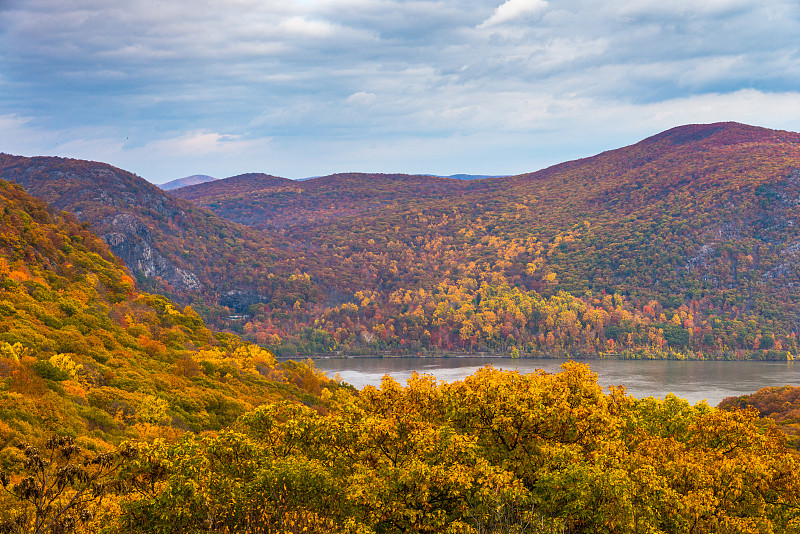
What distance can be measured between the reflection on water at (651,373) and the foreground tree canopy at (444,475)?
67096 millimetres

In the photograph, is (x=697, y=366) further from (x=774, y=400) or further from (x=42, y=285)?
(x=42, y=285)

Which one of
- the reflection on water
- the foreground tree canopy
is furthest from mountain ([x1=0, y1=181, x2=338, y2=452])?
the reflection on water

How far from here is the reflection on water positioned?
113688 millimetres

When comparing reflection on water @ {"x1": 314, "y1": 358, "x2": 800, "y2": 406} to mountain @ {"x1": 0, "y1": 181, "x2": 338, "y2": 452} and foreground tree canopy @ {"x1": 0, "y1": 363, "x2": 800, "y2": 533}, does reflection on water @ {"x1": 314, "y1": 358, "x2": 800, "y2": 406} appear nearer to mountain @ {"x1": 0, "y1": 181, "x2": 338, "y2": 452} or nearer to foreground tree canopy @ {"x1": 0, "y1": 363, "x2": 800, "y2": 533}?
mountain @ {"x1": 0, "y1": 181, "x2": 338, "y2": 452}

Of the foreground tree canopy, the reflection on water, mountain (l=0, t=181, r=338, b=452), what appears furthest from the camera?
the reflection on water

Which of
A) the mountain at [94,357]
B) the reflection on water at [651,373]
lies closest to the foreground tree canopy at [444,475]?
the mountain at [94,357]

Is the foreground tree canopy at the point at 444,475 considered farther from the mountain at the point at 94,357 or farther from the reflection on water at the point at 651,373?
the reflection on water at the point at 651,373

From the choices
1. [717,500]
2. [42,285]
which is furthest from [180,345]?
[717,500]

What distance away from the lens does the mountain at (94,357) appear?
3797 centimetres

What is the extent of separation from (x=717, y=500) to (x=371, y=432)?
34.2 ft

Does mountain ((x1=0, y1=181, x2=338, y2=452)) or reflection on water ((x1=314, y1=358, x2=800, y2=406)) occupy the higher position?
mountain ((x1=0, y1=181, x2=338, y2=452))

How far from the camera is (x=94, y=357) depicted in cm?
5347

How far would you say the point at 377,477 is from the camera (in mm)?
18453

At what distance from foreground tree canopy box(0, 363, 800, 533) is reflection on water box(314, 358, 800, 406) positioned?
220 ft
